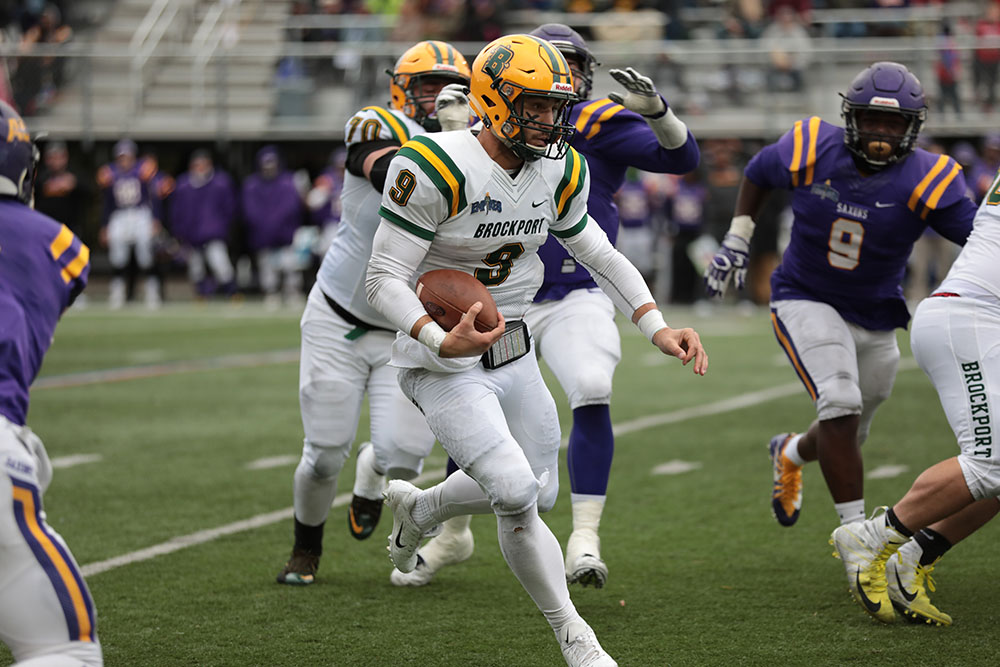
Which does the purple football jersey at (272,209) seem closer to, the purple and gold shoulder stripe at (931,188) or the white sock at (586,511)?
the white sock at (586,511)

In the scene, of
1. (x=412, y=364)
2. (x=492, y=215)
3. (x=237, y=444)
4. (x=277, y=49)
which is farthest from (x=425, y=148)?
(x=277, y=49)

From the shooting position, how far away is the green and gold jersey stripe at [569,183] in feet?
12.8

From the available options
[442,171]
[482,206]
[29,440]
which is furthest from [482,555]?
[29,440]

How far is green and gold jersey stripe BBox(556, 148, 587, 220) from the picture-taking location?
154 inches

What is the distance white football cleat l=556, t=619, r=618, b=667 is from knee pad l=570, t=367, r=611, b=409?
1.31 m

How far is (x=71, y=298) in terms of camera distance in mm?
3066

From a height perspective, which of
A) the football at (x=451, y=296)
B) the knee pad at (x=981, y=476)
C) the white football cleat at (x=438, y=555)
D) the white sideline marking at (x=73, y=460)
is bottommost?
the white sideline marking at (x=73, y=460)

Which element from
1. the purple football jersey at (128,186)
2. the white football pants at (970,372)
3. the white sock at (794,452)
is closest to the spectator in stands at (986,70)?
the purple football jersey at (128,186)

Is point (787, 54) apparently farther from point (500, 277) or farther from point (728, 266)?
point (500, 277)

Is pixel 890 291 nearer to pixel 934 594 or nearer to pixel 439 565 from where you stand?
pixel 934 594

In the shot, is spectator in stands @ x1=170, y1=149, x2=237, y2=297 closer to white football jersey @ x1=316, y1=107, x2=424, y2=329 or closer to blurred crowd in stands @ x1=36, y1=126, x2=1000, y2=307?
blurred crowd in stands @ x1=36, y1=126, x2=1000, y2=307

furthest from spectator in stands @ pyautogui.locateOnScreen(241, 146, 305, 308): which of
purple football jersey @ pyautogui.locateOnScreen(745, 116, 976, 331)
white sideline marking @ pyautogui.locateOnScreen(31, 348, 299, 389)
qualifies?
purple football jersey @ pyautogui.locateOnScreen(745, 116, 976, 331)

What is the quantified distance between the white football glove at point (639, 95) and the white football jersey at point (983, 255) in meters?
1.17

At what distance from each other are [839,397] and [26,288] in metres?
2.99
